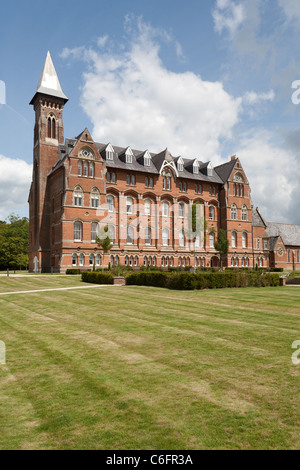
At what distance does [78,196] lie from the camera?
163ft

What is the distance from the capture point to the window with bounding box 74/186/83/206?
49.4m

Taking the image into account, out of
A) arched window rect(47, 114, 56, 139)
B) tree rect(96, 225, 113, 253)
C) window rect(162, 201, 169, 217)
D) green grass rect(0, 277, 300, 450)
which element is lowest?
green grass rect(0, 277, 300, 450)

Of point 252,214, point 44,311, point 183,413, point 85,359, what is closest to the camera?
point 183,413

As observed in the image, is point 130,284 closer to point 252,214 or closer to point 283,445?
point 283,445

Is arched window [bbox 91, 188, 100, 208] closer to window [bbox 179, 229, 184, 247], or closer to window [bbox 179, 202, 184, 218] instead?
window [bbox 179, 202, 184, 218]

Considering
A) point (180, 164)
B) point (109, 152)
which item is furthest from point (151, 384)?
point (180, 164)

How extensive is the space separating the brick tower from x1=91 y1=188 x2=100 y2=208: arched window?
916cm

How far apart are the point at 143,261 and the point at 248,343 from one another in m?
47.1

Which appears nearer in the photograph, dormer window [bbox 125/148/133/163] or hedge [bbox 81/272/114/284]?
hedge [bbox 81/272/114/284]

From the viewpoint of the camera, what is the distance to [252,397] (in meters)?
5.47

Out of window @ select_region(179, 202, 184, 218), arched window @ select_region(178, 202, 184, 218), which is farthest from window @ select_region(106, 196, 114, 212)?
window @ select_region(179, 202, 184, 218)

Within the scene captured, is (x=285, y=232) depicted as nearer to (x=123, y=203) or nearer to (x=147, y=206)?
(x=147, y=206)
